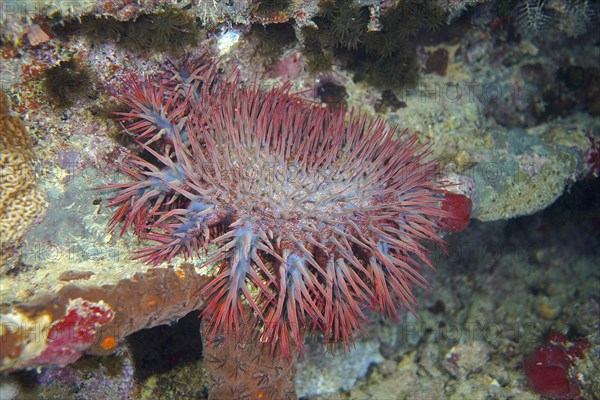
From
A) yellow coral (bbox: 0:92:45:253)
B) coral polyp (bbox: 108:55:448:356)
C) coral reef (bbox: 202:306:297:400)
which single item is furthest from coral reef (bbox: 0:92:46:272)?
coral reef (bbox: 202:306:297:400)

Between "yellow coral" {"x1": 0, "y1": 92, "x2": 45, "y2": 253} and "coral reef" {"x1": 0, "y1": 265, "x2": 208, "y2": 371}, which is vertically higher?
"yellow coral" {"x1": 0, "y1": 92, "x2": 45, "y2": 253}

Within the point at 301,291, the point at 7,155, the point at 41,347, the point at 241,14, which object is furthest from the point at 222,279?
the point at 241,14

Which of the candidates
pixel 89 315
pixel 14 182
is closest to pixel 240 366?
pixel 89 315

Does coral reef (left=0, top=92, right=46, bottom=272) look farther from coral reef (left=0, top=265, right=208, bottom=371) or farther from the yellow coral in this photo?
coral reef (left=0, top=265, right=208, bottom=371)

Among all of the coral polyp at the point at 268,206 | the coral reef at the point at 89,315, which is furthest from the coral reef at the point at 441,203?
the coral polyp at the point at 268,206

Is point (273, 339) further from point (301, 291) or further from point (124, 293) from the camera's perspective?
point (124, 293)

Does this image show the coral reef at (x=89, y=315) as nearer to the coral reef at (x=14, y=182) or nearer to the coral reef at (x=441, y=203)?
the coral reef at (x=441, y=203)

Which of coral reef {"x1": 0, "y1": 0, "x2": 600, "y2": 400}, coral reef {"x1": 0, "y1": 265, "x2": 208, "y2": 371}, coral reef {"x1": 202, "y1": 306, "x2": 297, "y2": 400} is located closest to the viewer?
coral reef {"x1": 0, "y1": 265, "x2": 208, "y2": 371}

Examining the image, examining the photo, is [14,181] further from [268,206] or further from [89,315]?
[268,206]
